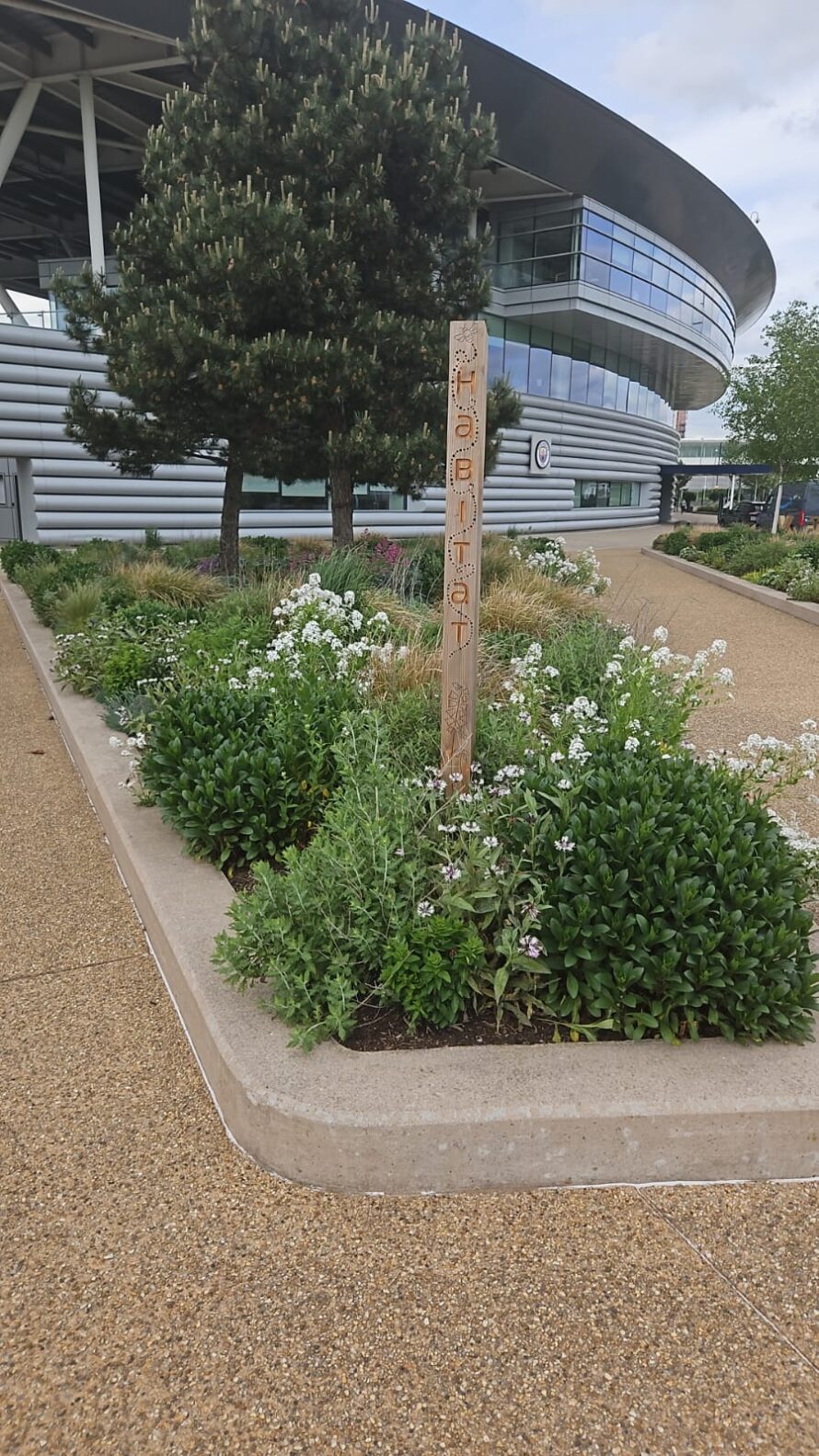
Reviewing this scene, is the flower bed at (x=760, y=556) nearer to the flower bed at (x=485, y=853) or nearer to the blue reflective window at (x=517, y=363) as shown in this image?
the flower bed at (x=485, y=853)

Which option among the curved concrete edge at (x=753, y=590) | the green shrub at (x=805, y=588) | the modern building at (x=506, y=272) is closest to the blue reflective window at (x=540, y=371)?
the modern building at (x=506, y=272)

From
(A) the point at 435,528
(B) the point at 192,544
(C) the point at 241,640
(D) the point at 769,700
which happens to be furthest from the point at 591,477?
(C) the point at 241,640

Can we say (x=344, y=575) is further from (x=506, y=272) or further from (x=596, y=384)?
(x=596, y=384)

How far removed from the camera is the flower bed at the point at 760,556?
539 inches

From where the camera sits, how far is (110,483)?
22531 millimetres

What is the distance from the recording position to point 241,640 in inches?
243

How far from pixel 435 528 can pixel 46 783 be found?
24.1 m

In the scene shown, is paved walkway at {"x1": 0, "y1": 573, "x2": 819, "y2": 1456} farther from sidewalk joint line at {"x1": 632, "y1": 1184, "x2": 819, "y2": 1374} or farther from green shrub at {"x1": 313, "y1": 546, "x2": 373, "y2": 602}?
green shrub at {"x1": 313, "y1": 546, "x2": 373, "y2": 602}

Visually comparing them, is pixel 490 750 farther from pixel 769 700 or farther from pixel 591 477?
pixel 591 477

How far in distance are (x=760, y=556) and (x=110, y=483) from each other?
627 inches

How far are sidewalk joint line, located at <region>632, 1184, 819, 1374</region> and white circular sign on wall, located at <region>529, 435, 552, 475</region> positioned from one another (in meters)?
32.4

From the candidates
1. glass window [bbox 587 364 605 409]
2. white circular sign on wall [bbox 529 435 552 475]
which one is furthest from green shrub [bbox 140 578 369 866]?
glass window [bbox 587 364 605 409]

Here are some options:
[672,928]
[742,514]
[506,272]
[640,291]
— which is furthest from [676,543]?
[672,928]

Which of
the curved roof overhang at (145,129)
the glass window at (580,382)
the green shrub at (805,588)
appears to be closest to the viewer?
the green shrub at (805,588)
